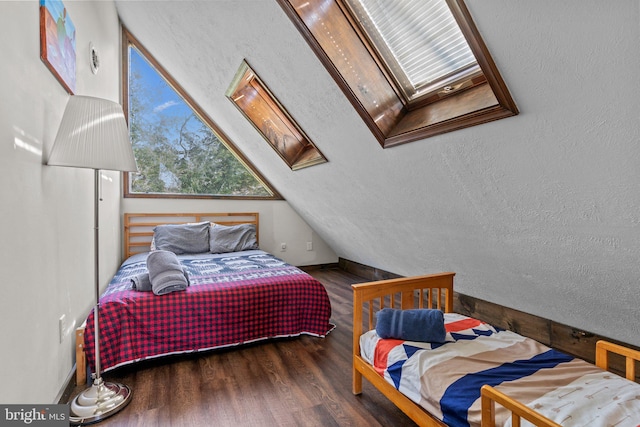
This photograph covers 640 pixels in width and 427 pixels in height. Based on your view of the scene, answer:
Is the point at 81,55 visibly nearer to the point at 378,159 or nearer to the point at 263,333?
the point at 378,159

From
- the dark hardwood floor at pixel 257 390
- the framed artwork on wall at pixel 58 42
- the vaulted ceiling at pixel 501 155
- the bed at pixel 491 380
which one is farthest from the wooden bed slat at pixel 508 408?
the framed artwork on wall at pixel 58 42

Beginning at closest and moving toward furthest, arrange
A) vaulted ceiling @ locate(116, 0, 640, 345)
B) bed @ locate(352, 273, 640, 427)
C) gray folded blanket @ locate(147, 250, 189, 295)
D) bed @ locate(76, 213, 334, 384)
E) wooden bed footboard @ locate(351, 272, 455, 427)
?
bed @ locate(352, 273, 640, 427)
vaulted ceiling @ locate(116, 0, 640, 345)
wooden bed footboard @ locate(351, 272, 455, 427)
bed @ locate(76, 213, 334, 384)
gray folded blanket @ locate(147, 250, 189, 295)

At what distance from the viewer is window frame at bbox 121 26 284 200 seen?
3885mm

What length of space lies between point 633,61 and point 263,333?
2447 millimetres

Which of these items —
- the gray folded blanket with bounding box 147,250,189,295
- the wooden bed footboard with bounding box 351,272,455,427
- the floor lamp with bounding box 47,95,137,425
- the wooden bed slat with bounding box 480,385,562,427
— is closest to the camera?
the wooden bed slat with bounding box 480,385,562,427

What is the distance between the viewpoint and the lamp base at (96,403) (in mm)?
1616

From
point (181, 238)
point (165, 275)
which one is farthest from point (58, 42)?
point (181, 238)

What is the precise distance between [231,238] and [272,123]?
4.83 feet

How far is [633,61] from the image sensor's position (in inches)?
39.9

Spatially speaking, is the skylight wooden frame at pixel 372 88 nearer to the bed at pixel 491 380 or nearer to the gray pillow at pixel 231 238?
the bed at pixel 491 380

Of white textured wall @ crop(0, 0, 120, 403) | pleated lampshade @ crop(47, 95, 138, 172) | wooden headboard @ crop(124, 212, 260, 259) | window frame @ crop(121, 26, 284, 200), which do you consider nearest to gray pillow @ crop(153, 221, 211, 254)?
wooden headboard @ crop(124, 212, 260, 259)

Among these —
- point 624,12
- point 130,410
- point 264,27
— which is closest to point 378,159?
point 264,27

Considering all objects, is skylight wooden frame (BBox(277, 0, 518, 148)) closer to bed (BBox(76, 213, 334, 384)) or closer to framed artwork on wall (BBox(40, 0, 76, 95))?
framed artwork on wall (BBox(40, 0, 76, 95))

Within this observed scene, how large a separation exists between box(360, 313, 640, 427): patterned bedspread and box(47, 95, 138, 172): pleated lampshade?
1584 mm
